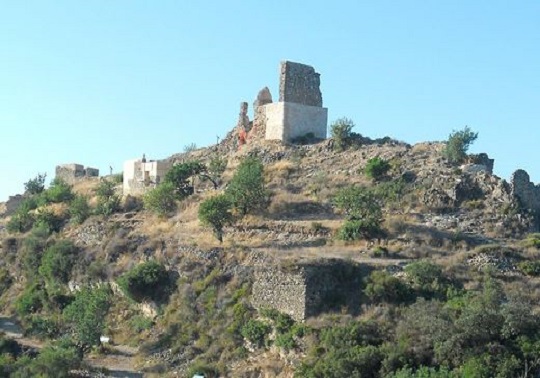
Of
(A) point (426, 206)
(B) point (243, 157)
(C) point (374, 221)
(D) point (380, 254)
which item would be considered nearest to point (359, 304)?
(D) point (380, 254)

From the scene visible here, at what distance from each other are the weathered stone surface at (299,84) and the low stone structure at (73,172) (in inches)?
682

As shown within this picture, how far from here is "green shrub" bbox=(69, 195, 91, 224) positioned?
139 ft

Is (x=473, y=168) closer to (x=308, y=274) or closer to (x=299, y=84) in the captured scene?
(x=299, y=84)

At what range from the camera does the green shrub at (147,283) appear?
108ft

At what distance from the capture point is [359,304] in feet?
90.7

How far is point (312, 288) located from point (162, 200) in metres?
13.2

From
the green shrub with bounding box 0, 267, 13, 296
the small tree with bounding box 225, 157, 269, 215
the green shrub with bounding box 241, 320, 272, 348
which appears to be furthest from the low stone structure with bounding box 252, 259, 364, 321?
the green shrub with bounding box 0, 267, 13, 296

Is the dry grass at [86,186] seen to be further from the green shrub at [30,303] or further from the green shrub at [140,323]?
the green shrub at [140,323]

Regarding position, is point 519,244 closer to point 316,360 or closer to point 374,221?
point 374,221

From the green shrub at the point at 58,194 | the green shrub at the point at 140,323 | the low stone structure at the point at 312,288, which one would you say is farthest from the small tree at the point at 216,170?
the low stone structure at the point at 312,288

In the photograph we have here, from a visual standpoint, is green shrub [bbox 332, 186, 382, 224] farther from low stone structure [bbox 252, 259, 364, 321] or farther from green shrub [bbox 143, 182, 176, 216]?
green shrub [bbox 143, 182, 176, 216]

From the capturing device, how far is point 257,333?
91.7ft

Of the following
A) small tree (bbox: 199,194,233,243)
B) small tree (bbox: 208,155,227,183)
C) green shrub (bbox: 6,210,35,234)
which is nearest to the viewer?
small tree (bbox: 199,194,233,243)

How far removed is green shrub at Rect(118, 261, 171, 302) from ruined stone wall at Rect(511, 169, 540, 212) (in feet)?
42.1
